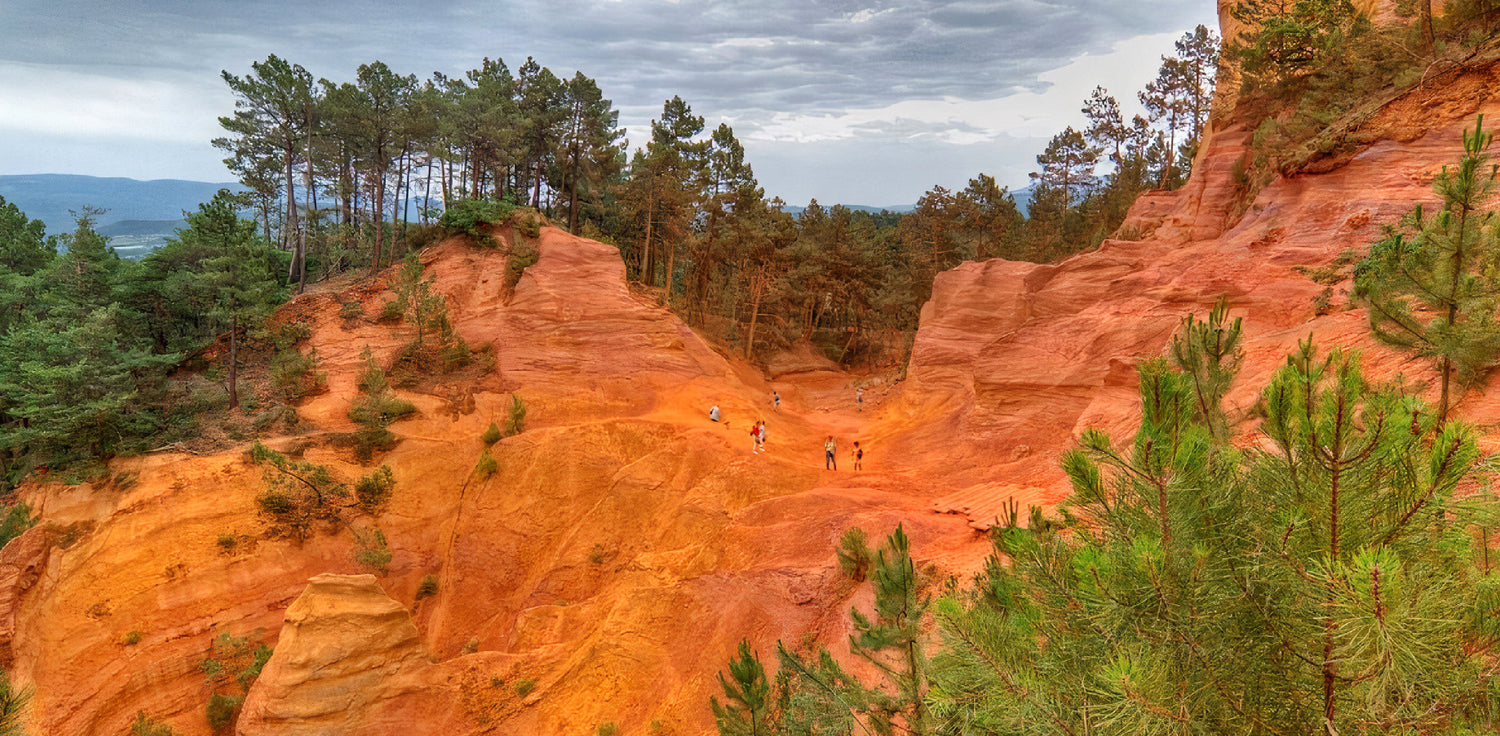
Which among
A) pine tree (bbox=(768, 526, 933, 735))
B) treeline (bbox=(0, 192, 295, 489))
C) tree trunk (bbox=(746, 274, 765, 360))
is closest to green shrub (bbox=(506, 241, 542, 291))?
treeline (bbox=(0, 192, 295, 489))

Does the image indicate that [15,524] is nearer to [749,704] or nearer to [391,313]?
[391,313]

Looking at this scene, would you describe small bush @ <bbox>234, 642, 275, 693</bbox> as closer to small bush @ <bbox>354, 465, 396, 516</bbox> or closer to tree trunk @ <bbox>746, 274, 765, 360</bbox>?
small bush @ <bbox>354, 465, 396, 516</bbox>

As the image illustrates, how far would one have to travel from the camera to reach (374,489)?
19.7 metres

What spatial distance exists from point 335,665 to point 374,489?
7197 millimetres

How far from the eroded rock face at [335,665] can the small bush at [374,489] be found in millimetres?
5218

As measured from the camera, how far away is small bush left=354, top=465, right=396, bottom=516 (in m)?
19.5

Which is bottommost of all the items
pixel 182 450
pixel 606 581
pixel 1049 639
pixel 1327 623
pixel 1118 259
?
pixel 606 581

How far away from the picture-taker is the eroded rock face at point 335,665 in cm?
1319

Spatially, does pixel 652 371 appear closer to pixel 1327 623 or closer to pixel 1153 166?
pixel 1327 623

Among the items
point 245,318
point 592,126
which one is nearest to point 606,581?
point 245,318

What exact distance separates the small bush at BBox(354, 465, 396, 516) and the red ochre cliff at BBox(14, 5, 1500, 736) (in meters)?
0.47

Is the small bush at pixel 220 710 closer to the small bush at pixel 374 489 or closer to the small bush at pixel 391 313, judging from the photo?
the small bush at pixel 374 489

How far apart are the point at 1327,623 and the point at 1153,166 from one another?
52193 millimetres

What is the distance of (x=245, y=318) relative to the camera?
71.7ft
